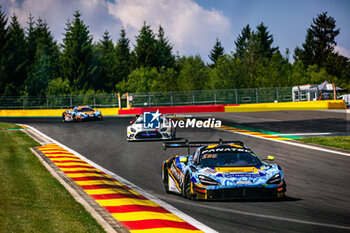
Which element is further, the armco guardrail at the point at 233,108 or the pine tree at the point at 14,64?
the pine tree at the point at 14,64

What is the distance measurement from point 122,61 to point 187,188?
3348 inches

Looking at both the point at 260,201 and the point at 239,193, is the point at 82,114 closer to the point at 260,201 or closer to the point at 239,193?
the point at 260,201

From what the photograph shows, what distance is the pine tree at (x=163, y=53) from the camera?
8819 cm

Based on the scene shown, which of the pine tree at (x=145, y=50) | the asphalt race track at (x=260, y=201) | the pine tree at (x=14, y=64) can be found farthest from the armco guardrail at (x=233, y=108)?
the pine tree at (x=145, y=50)

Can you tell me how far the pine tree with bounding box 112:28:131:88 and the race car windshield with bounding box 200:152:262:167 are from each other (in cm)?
7557

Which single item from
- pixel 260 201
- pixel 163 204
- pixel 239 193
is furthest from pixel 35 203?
pixel 260 201

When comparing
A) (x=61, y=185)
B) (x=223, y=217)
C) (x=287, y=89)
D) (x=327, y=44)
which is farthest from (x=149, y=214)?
(x=327, y=44)

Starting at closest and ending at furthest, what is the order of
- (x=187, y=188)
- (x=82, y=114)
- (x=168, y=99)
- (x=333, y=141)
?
(x=187, y=188) < (x=333, y=141) < (x=82, y=114) < (x=168, y=99)

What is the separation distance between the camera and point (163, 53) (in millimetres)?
90438

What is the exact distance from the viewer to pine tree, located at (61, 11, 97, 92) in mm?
77750

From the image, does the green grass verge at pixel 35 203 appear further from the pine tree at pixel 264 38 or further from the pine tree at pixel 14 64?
the pine tree at pixel 264 38

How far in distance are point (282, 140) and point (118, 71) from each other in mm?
68838

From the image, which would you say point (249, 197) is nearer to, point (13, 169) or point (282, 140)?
point (13, 169)

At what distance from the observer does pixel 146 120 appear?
2208 centimetres
